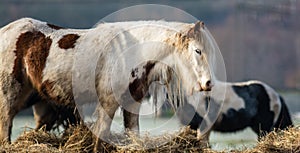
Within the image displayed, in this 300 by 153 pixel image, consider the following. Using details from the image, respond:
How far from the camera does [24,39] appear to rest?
22.3 ft

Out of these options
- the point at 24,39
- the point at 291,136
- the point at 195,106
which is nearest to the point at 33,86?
the point at 24,39

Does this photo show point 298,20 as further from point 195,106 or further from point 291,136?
point 291,136

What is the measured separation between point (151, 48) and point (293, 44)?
25399 millimetres

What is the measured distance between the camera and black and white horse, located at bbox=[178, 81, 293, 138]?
34.8ft

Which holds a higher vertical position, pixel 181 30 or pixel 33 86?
pixel 181 30

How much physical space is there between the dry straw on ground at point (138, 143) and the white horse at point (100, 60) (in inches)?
8.2

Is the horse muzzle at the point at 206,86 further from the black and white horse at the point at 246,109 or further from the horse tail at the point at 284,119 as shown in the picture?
the horse tail at the point at 284,119

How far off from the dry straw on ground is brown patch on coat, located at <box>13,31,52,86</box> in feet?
1.84

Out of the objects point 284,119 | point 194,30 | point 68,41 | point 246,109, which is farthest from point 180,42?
point 284,119

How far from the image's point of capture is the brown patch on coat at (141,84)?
624cm

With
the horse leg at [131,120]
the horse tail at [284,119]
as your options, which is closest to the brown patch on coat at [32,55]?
the horse leg at [131,120]

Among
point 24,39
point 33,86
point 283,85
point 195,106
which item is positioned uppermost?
point 24,39

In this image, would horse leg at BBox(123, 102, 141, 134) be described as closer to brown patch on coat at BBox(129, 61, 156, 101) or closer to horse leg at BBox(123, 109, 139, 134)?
horse leg at BBox(123, 109, 139, 134)

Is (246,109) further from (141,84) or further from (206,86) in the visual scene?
(206,86)
